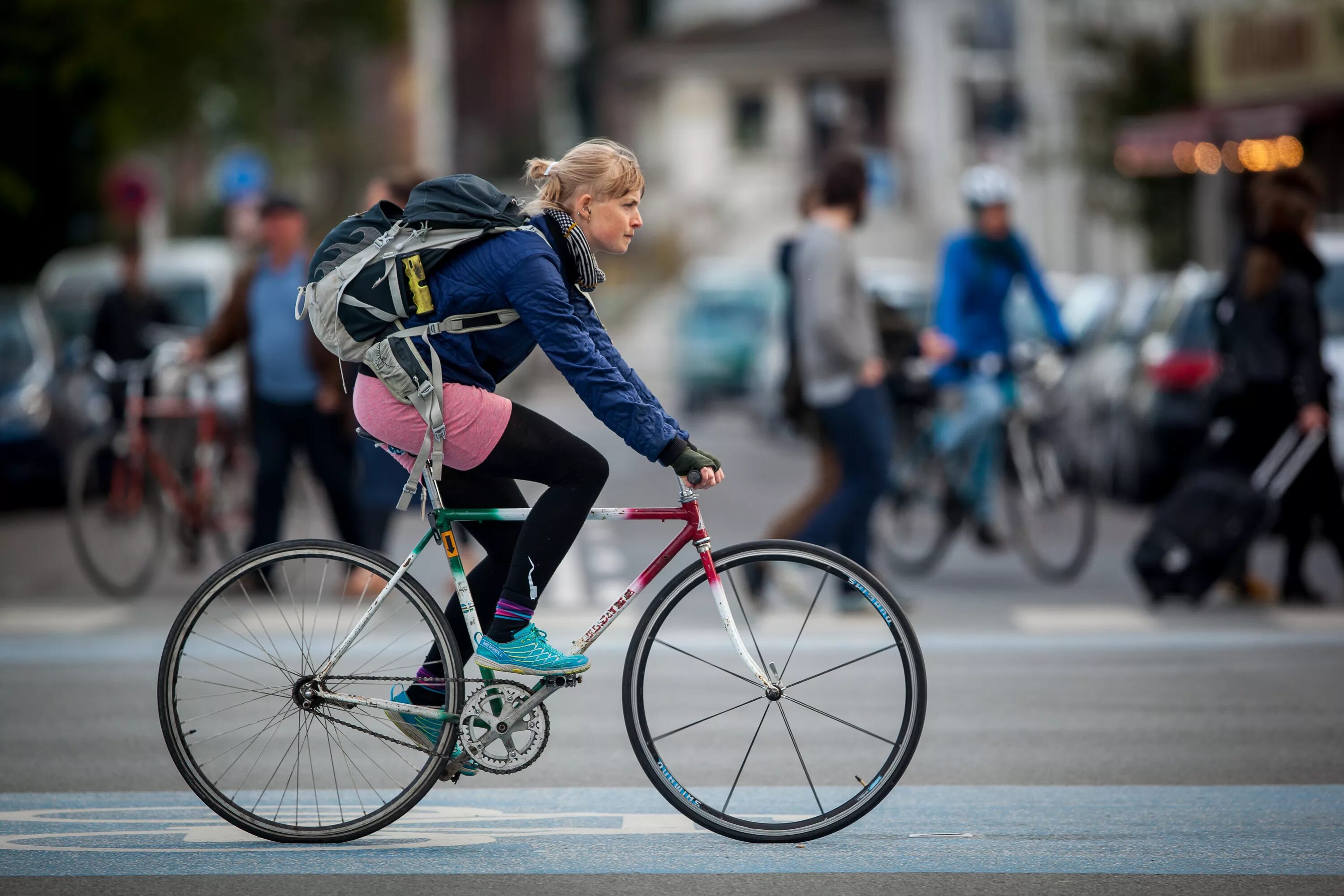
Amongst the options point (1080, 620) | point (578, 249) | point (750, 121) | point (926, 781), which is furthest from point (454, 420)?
point (750, 121)

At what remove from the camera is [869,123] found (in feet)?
189

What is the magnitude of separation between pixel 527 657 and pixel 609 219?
3.83ft

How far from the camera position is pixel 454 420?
5.31 meters

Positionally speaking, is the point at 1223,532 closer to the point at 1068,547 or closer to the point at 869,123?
the point at 1068,547

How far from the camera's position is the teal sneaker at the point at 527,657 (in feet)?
17.5

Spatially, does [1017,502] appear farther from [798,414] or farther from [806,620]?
[806,620]

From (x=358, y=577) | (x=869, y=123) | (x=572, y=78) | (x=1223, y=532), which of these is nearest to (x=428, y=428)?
(x=358, y=577)

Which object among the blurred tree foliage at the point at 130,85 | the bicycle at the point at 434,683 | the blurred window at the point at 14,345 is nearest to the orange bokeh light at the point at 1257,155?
the blurred window at the point at 14,345

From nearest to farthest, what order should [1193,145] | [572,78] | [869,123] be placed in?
[1193,145]
[869,123]
[572,78]

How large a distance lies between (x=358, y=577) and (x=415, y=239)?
878mm

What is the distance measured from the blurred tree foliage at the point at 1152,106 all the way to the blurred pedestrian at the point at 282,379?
17.7 m

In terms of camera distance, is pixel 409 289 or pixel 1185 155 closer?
pixel 409 289

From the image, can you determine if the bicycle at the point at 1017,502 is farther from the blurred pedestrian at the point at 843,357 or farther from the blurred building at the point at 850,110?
the blurred building at the point at 850,110

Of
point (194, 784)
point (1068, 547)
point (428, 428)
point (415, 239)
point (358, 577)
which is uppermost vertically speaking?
point (415, 239)
